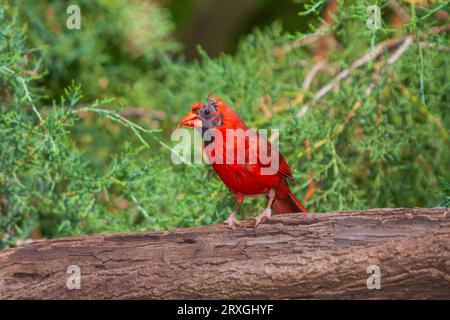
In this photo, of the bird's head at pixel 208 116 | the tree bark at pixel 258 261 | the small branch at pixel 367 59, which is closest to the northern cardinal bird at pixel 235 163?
the bird's head at pixel 208 116

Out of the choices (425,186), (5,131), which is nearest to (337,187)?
(425,186)

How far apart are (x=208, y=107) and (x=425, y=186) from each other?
81.5 inches

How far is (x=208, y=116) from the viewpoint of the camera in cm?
414

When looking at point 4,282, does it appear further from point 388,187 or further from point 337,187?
point 388,187

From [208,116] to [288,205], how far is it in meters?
0.72

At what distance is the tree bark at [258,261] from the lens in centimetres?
327

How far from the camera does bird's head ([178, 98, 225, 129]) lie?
4121mm

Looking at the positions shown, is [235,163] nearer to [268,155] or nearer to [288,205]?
[268,155]

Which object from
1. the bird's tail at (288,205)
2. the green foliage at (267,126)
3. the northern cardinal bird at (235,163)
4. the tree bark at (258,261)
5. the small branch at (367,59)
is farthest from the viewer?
the small branch at (367,59)

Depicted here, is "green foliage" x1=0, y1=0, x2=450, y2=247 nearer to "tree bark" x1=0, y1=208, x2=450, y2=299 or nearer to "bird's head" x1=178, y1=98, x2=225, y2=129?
"bird's head" x1=178, y1=98, x2=225, y2=129

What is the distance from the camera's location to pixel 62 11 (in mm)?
6762

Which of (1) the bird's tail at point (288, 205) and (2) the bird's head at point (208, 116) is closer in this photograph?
(2) the bird's head at point (208, 116)

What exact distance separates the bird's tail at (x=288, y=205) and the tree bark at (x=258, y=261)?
0.67 meters

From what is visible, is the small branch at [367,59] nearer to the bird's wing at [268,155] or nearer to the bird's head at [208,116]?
the bird's wing at [268,155]
